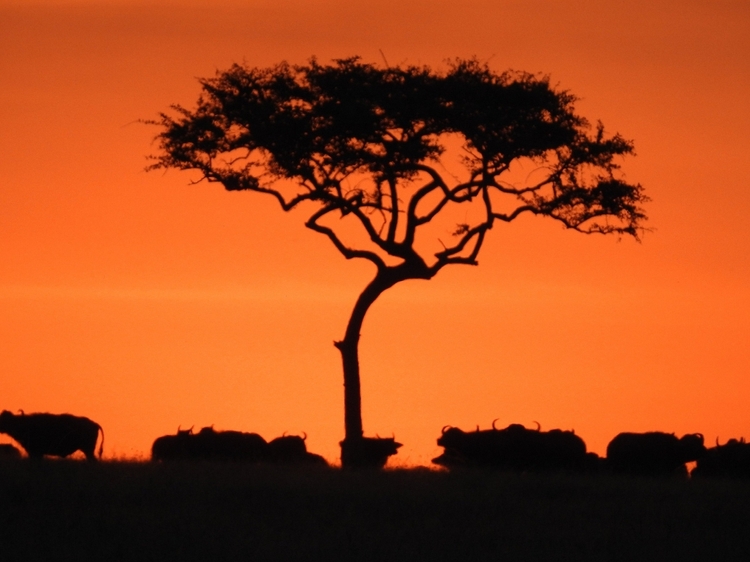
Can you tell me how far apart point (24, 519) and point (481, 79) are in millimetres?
16067

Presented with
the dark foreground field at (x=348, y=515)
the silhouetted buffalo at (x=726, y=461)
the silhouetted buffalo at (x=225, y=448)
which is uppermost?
the silhouetted buffalo at (x=225, y=448)

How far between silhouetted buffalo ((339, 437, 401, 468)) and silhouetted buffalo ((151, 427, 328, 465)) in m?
0.55

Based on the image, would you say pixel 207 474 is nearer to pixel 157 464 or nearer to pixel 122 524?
pixel 157 464

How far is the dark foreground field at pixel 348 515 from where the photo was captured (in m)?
16.5

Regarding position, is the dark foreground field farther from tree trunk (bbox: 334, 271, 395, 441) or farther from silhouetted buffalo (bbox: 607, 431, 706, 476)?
tree trunk (bbox: 334, 271, 395, 441)

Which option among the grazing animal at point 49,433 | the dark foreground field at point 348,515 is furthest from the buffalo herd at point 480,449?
the dark foreground field at point 348,515

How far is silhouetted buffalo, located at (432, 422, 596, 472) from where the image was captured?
2814cm

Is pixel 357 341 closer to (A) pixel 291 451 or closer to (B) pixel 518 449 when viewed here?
(A) pixel 291 451

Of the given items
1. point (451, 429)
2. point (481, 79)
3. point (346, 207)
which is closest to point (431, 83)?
point (481, 79)

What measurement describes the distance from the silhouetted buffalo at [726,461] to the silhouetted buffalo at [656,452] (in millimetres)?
205

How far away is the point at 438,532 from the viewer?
58.7 ft

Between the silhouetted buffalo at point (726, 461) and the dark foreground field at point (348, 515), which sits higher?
the silhouetted buffalo at point (726, 461)

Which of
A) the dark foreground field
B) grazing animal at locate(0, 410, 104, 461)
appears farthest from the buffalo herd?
the dark foreground field

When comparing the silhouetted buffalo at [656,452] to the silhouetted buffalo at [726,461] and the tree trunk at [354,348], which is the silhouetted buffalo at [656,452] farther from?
the tree trunk at [354,348]
